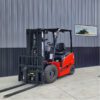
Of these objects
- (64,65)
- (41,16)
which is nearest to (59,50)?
(64,65)

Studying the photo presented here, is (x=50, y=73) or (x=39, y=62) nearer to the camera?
(x=39, y=62)

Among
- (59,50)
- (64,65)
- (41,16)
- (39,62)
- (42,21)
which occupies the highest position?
(41,16)

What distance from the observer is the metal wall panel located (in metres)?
10.2

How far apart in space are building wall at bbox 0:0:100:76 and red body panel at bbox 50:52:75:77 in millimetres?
2289

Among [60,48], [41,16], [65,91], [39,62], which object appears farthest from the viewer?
[41,16]

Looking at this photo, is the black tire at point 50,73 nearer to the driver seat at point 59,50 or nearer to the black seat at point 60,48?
the driver seat at point 59,50

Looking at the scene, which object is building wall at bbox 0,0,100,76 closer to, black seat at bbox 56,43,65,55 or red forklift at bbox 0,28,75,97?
red forklift at bbox 0,28,75,97

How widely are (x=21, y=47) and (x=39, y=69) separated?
8.77 ft

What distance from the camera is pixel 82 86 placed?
7.99 m

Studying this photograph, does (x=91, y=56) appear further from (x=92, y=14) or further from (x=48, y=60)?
(x=48, y=60)

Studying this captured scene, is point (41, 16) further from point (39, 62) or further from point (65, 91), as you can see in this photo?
point (65, 91)

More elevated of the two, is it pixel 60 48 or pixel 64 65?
pixel 60 48

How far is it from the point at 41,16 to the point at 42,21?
27 cm

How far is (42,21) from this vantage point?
445 inches
